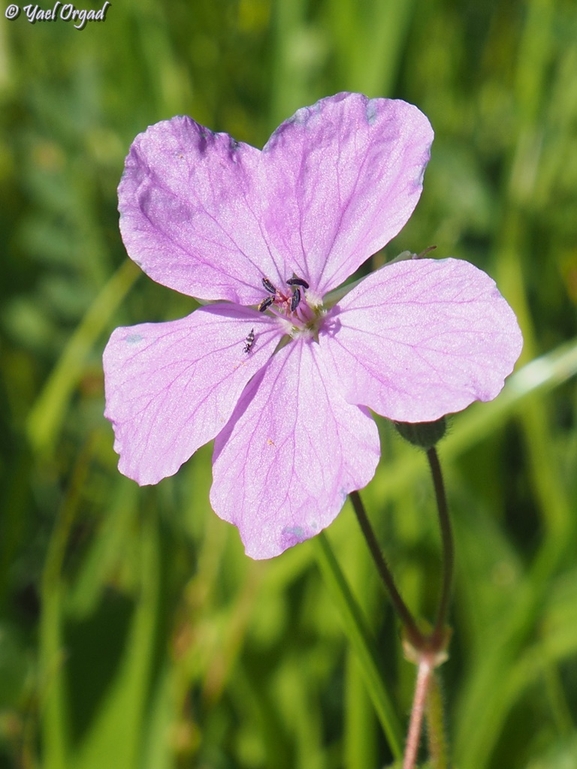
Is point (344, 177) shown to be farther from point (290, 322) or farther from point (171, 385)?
point (171, 385)

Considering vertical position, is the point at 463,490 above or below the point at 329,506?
below

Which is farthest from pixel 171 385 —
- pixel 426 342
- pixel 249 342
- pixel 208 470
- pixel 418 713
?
pixel 208 470

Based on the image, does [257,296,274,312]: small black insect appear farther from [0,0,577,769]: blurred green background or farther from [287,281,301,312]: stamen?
[0,0,577,769]: blurred green background

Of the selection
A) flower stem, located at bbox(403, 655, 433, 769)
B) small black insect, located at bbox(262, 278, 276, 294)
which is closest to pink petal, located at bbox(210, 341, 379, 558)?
small black insect, located at bbox(262, 278, 276, 294)

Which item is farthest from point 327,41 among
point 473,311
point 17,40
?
point 473,311

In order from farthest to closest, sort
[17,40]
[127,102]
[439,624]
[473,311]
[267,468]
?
[17,40] → [127,102] → [439,624] → [267,468] → [473,311]

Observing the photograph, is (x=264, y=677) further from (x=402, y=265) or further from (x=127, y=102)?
(x=127, y=102)
